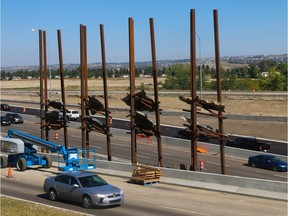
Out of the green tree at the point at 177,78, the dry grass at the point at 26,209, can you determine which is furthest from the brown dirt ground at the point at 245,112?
the green tree at the point at 177,78

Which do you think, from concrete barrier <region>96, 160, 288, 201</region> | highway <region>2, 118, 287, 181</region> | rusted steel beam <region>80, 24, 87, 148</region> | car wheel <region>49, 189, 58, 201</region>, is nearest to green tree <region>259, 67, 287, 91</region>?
highway <region>2, 118, 287, 181</region>

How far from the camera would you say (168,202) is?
21984 millimetres

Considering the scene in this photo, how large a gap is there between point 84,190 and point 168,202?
3575mm

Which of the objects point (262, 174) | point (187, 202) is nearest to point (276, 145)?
point (262, 174)

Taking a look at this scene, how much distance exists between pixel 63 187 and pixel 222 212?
639 centimetres

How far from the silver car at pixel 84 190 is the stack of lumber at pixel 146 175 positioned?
17.1 ft

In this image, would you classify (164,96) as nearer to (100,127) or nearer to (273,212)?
(100,127)

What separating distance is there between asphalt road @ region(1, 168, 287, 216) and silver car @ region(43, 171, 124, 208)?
0.30 meters

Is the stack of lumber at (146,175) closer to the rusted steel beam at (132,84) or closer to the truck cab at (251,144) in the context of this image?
the rusted steel beam at (132,84)

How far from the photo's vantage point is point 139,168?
91.5 ft

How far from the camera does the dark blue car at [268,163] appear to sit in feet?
122

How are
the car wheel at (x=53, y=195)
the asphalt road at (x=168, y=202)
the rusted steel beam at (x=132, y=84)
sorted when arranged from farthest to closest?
1. the rusted steel beam at (x=132, y=84)
2. the car wheel at (x=53, y=195)
3. the asphalt road at (x=168, y=202)

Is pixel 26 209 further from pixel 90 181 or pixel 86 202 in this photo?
pixel 90 181

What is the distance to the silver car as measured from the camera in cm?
2020
